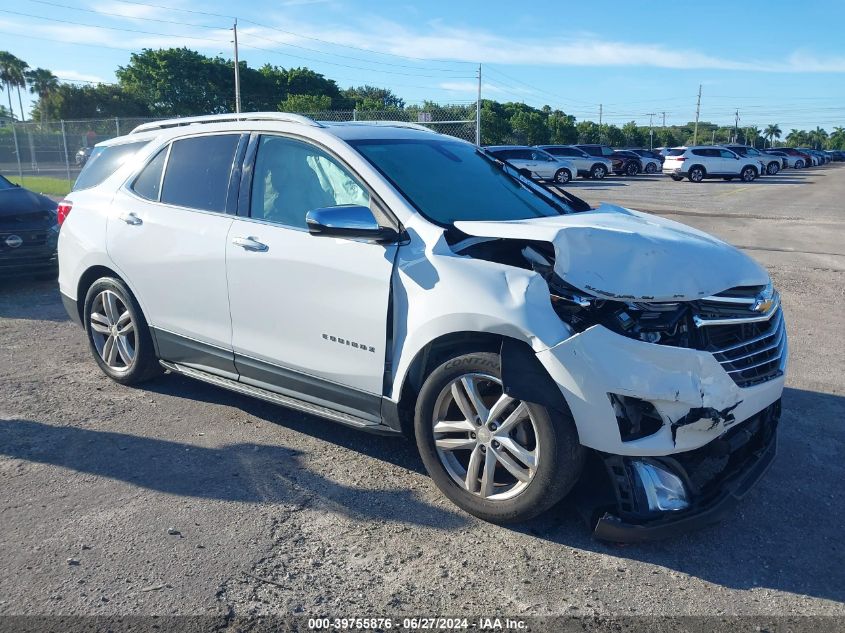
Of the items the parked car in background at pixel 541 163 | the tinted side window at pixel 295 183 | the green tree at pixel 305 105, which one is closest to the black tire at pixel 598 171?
the parked car in background at pixel 541 163

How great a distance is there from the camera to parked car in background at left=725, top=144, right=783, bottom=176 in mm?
38844

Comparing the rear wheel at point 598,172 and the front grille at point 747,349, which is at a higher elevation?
the front grille at point 747,349

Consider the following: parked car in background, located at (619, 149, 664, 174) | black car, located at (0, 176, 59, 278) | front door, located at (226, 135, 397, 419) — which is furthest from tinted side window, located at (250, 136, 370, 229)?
parked car in background, located at (619, 149, 664, 174)

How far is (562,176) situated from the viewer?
109 feet

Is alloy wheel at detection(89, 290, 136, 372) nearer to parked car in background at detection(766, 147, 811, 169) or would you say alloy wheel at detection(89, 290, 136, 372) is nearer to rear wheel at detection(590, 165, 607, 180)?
rear wheel at detection(590, 165, 607, 180)

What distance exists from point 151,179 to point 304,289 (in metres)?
1.81

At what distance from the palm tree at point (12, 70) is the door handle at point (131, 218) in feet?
352

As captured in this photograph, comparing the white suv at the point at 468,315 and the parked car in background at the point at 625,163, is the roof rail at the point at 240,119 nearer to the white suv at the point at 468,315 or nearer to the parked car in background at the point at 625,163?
the white suv at the point at 468,315

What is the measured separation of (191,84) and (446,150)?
222ft

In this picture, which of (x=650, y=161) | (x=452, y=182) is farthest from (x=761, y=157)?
(x=452, y=182)

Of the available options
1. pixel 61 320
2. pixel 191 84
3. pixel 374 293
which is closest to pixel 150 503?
pixel 374 293

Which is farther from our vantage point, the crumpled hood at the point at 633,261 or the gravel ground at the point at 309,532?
the crumpled hood at the point at 633,261

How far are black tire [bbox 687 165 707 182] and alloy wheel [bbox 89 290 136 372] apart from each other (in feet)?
118

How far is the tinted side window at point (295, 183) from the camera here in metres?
4.10
